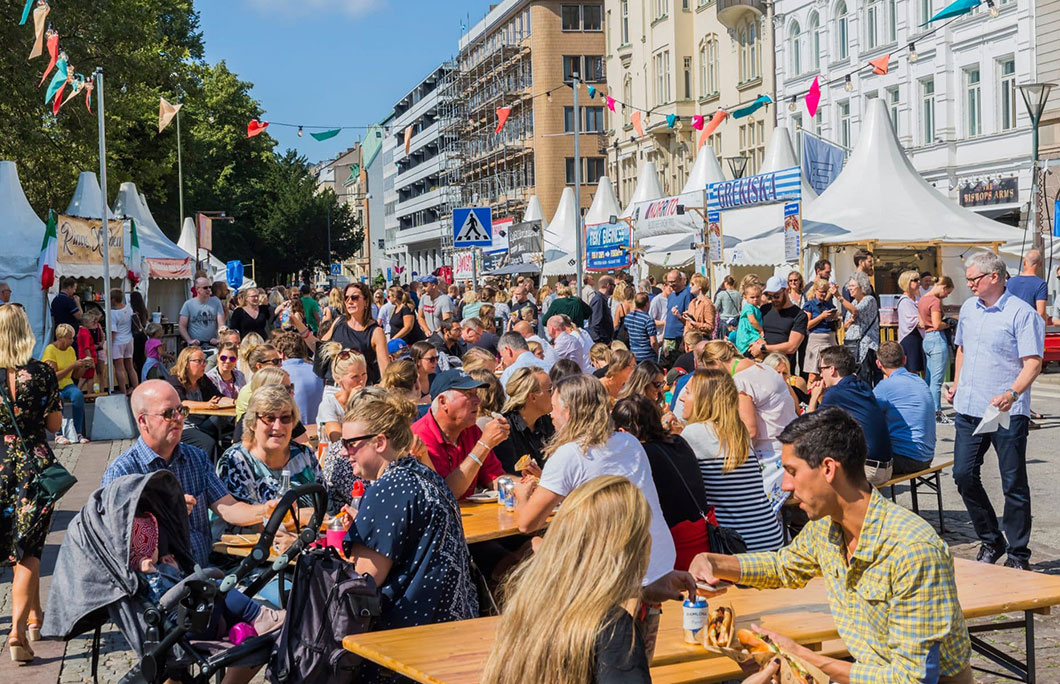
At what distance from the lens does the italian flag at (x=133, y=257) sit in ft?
75.4

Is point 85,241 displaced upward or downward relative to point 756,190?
downward

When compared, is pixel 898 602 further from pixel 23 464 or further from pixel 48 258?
pixel 48 258

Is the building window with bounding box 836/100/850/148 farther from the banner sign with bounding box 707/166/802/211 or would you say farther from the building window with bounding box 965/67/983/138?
the banner sign with bounding box 707/166/802/211

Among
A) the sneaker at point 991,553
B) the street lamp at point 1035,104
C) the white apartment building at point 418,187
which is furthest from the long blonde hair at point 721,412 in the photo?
the white apartment building at point 418,187

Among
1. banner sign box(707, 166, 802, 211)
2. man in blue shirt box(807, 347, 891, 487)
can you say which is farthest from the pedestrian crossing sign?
man in blue shirt box(807, 347, 891, 487)

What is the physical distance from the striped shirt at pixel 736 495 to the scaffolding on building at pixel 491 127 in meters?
65.2

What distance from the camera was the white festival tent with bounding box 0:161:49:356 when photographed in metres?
19.8

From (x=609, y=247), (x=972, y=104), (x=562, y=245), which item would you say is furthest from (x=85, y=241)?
(x=972, y=104)

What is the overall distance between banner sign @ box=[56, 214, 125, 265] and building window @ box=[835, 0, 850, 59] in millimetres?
24161

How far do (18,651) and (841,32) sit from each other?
116 feet

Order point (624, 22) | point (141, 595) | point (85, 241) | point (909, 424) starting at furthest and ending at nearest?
point (624, 22) → point (85, 241) → point (909, 424) → point (141, 595)

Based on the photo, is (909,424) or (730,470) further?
(909,424)

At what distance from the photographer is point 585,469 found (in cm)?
539

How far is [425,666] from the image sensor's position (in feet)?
12.9
